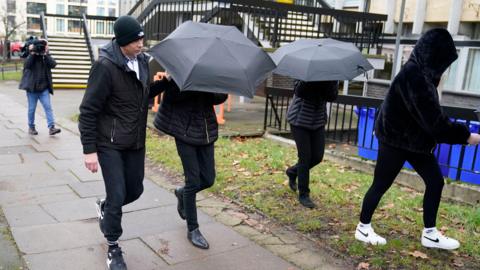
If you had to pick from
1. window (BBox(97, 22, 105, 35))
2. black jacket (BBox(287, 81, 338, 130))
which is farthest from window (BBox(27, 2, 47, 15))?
black jacket (BBox(287, 81, 338, 130))

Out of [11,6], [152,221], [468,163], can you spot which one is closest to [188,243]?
[152,221]

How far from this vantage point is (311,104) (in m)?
4.90

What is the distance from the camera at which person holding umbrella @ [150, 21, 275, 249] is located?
347 cm

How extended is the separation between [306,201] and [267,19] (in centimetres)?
1002

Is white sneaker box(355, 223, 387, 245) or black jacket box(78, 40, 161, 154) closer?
black jacket box(78, 40, 161, 154)

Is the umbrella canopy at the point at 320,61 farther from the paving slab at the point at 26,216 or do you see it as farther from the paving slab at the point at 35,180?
the paving slab at the point at 35,180

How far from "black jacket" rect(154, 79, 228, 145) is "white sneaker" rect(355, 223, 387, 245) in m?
1.53

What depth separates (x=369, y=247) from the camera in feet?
13.5

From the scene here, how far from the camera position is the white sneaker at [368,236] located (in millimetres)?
4168

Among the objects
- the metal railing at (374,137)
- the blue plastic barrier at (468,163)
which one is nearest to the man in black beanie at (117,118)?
the metal railing at (374,137)

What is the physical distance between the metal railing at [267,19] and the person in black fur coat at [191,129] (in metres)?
8.54

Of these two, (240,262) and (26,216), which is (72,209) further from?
(240,262)

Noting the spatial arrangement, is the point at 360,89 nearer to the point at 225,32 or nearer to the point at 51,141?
the point at 51,141

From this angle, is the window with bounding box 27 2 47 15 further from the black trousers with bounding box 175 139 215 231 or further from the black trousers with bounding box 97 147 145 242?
the black trousers with bounding box 97 147 145 242
